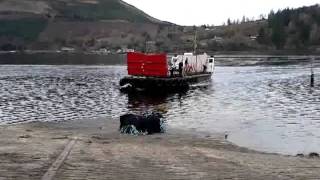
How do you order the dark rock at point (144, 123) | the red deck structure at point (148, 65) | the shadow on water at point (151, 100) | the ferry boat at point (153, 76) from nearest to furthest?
the dark rock at point (144, 123) → the shadow on water at point (151, 100) → the ferry boat at point (153, 76) → the red deck structure at point (148, 65)

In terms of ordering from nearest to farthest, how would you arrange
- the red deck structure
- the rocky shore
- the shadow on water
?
1. the rocky shore
2. the shadow on water
3. the red deck structure

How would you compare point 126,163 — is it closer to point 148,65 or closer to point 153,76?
point 153,76

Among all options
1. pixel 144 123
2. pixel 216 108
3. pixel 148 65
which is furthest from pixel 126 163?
pixel 148 65

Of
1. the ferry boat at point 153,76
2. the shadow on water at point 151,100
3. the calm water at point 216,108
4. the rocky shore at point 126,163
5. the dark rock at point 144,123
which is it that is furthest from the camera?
the ferry boat at point 153,76

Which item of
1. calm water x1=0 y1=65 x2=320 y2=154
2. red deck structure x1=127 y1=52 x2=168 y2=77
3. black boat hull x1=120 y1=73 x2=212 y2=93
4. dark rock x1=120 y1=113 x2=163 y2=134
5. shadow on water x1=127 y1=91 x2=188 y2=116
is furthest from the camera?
red deck structure x1=127 y1=52 x2=168 y2=77

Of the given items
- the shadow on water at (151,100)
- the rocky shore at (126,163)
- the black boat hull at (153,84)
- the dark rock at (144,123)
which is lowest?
the shadow on water at (151,100)

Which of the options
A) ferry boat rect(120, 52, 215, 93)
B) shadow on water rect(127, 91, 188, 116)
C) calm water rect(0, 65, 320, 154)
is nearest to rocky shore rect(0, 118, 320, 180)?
calm water rect(0, 65, 320, 154)

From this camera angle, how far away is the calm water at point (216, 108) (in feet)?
84.6

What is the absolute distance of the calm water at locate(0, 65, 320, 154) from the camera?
84.6 ft

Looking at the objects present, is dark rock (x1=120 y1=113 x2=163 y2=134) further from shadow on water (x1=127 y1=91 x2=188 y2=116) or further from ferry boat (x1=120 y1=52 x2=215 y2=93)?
ferry boat (x1=120 y1=52 x2=215 y2=93)

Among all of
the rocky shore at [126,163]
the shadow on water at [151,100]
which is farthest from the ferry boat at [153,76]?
the rocky shore at [126,163]

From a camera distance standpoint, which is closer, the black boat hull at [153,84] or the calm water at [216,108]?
the calm water at [216,108]

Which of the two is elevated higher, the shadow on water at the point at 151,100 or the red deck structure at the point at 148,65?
the red deck structure at the point at 148,65

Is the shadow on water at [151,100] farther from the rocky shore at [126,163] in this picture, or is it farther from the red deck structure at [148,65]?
the rocky shore at [126,163]
